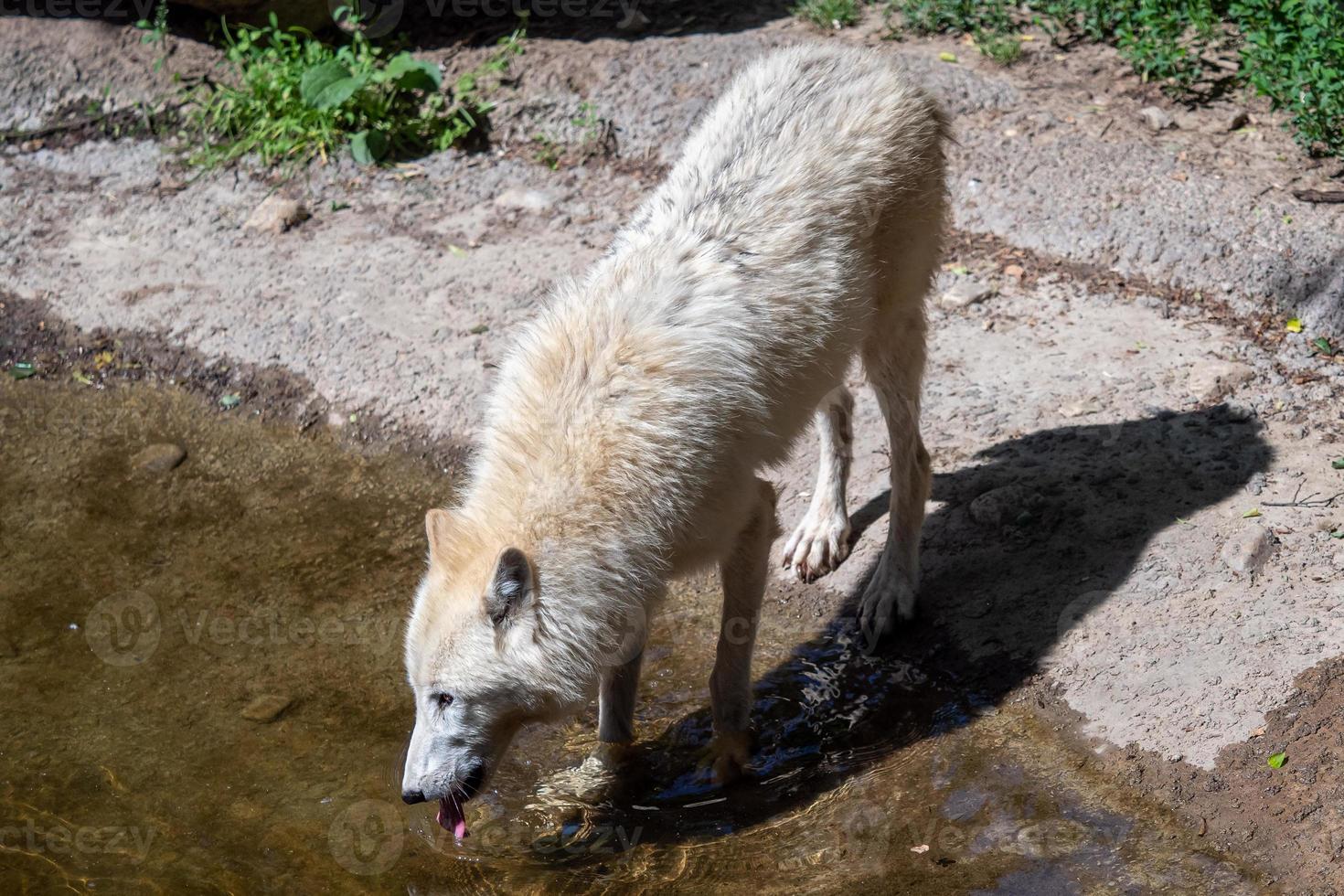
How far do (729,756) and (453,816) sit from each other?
959 mm

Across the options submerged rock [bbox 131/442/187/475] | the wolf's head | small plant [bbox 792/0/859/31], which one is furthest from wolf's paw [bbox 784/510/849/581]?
small plant [bbox 792/0/859/31]

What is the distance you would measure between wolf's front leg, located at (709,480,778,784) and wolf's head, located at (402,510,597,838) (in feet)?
2.13

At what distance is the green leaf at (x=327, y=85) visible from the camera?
7.84 meters

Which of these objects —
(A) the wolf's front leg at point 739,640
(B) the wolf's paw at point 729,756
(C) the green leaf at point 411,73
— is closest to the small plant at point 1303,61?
(A) the wolf's front leg at point 739,640

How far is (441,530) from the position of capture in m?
3.61

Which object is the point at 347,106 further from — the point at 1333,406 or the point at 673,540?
the point at 1333,406

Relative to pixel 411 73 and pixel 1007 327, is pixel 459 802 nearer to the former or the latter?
pixel 1007 327

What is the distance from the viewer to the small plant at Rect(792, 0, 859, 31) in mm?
8312

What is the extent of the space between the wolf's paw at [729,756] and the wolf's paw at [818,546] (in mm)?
1054

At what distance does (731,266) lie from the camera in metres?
3.95

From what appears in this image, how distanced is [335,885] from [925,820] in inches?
71.2

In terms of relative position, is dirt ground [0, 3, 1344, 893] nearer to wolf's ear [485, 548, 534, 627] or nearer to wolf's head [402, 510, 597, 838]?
wolf's head [402, 510, 597, 838]

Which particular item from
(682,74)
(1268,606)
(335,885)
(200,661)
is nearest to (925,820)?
(1268,606)

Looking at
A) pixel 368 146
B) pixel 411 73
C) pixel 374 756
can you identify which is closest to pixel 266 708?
pixel 374 756
